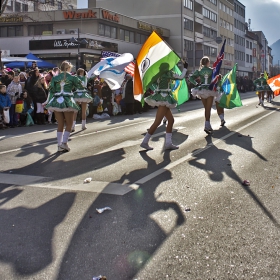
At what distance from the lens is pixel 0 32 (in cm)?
4894

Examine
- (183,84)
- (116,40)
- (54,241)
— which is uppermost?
(116,40)

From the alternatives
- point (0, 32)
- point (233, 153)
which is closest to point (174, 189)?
point (233, 153)

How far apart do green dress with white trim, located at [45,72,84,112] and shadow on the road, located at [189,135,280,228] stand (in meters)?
2.83

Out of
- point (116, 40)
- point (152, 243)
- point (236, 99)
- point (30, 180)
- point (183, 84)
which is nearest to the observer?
point (152, 243)

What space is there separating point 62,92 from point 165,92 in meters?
2.15

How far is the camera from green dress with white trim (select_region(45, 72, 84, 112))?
9.77 m

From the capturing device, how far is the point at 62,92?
32.3ft

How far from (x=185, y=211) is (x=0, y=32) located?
156ft

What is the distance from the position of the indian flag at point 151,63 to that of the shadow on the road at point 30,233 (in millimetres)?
4143

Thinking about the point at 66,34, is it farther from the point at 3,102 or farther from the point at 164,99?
the point at 164,99

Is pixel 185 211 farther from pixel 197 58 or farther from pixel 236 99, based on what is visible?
pixel 197 58

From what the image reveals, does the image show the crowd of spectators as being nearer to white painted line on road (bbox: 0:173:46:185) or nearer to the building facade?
white painted line on road (bbox: 0:173:46:185)

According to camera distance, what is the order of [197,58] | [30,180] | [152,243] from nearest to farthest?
[152,243] < [30,180] < [197,58]

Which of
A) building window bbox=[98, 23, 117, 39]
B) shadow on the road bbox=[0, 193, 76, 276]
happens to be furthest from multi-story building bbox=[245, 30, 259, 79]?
shadow on the road bbox=[0, 193, 76, 276]
